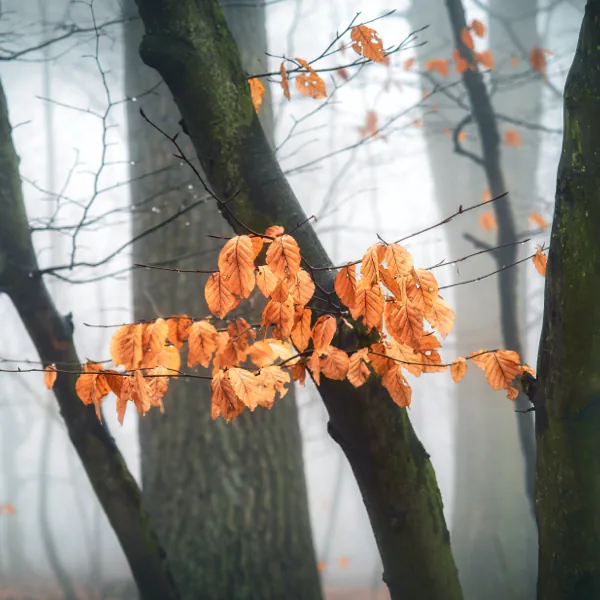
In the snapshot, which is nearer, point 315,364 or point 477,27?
point 315,364

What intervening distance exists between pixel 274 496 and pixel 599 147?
5.11 ft

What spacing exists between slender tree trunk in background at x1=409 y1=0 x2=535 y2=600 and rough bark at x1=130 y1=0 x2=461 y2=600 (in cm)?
170

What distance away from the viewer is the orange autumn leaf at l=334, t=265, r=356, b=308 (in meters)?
0.87

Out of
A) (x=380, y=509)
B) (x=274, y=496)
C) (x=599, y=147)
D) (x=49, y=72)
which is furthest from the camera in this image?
(x=49, y=72)

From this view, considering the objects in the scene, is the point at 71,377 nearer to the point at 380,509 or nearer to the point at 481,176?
the point at 380,509

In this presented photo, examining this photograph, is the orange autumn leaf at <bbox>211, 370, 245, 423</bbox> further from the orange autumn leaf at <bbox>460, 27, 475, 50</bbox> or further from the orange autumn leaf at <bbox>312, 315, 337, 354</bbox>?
the orange autumn leaf at <bbox>460, 27, 475, 50</bbox>

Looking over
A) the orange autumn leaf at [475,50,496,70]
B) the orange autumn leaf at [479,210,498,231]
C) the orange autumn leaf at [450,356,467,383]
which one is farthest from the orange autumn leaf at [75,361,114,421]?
the orange autumn leaf at [475,50,496,70]

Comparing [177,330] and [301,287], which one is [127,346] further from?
[301,287]

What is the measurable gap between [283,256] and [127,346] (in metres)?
0.39

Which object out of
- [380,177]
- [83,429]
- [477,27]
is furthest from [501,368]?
[477,27]

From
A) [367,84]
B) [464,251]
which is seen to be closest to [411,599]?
[464,251]

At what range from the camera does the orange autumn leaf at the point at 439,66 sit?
107 inches

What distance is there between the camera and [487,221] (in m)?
2.75

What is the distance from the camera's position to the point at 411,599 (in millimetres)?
1107
